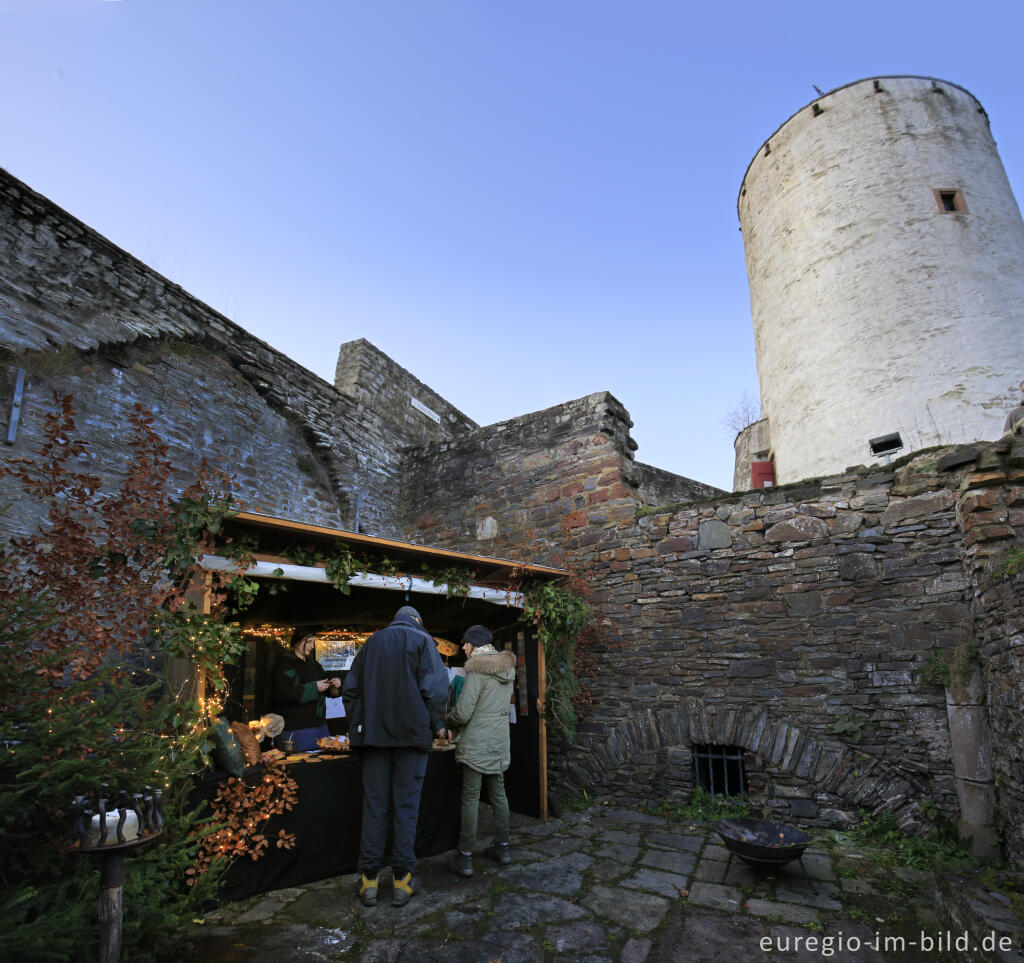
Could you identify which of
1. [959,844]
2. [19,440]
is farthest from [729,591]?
[19,440]

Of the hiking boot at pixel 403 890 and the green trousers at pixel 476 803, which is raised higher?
the green trousers at pixel 476 803

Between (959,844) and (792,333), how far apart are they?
28.3 ft

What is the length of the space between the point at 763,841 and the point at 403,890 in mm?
2333

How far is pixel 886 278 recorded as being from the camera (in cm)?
1004

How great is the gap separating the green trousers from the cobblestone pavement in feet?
0.71

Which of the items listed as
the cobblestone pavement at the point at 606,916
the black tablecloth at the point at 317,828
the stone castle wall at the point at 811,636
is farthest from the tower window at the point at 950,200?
the black tablecloth at the point at 317,828

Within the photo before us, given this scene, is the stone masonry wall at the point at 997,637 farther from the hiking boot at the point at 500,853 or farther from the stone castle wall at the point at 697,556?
the hiking boot at the point at 500,853

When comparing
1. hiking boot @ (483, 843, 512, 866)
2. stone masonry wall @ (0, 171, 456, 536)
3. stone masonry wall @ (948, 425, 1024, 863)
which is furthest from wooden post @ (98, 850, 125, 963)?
stone masonry wall @ (948, 425, 1024, 863)

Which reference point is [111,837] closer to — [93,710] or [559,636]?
[93,710]

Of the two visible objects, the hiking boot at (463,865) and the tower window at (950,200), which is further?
the tower window at (950,200)

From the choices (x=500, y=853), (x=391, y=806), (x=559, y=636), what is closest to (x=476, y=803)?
(x=500, y=853)

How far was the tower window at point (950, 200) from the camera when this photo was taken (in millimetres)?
10148

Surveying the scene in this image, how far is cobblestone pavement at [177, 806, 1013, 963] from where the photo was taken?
306 cm

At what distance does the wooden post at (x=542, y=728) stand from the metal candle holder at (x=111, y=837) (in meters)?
3.87
